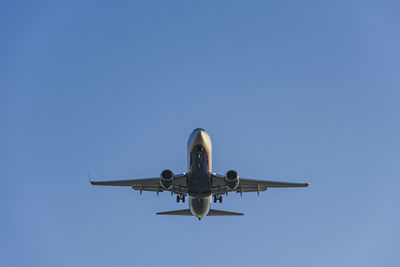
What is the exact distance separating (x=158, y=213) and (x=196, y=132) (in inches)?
384

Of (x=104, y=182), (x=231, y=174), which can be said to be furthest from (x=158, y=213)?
(x=231, y=174)

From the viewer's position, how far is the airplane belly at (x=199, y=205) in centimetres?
3591

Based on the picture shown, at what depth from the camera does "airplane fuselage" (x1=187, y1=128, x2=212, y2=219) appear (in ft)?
106

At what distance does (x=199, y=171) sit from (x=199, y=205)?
13.2 ft

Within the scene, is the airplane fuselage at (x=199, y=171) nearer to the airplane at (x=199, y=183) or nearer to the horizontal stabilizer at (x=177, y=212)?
the airplane at (x=199, y=183)

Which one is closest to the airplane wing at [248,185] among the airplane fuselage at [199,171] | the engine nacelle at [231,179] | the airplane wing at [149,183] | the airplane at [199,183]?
the airplane at [199,183]

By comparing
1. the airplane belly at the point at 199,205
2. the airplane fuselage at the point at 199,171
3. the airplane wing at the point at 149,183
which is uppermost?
the airplane wing at the point at 149,183

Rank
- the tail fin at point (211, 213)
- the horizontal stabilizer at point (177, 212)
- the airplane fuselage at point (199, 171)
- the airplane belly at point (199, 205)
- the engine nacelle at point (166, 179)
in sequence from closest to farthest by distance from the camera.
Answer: the airplane fuselage at point (199, 171) → the engine nacelle at point (166, 179) → the airplane belly at point (199, 205) → the horizontal stabilizer at point (177, 212) → the tail fin at point (211, 213)

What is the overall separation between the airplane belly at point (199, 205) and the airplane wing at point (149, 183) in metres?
1.50

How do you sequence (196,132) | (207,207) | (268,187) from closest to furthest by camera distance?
(196,132)
(207,207)
(268,187)

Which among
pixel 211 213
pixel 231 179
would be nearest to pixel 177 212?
pixel 211 213

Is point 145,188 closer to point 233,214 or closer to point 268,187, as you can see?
point 233,214

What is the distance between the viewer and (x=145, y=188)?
40156mm

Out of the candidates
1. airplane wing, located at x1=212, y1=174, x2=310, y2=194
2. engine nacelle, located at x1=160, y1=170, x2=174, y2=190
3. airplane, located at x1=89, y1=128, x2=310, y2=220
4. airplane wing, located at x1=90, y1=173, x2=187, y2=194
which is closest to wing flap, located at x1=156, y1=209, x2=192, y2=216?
airplane, located at x1=89, y1=128, x2=310, y2=220
